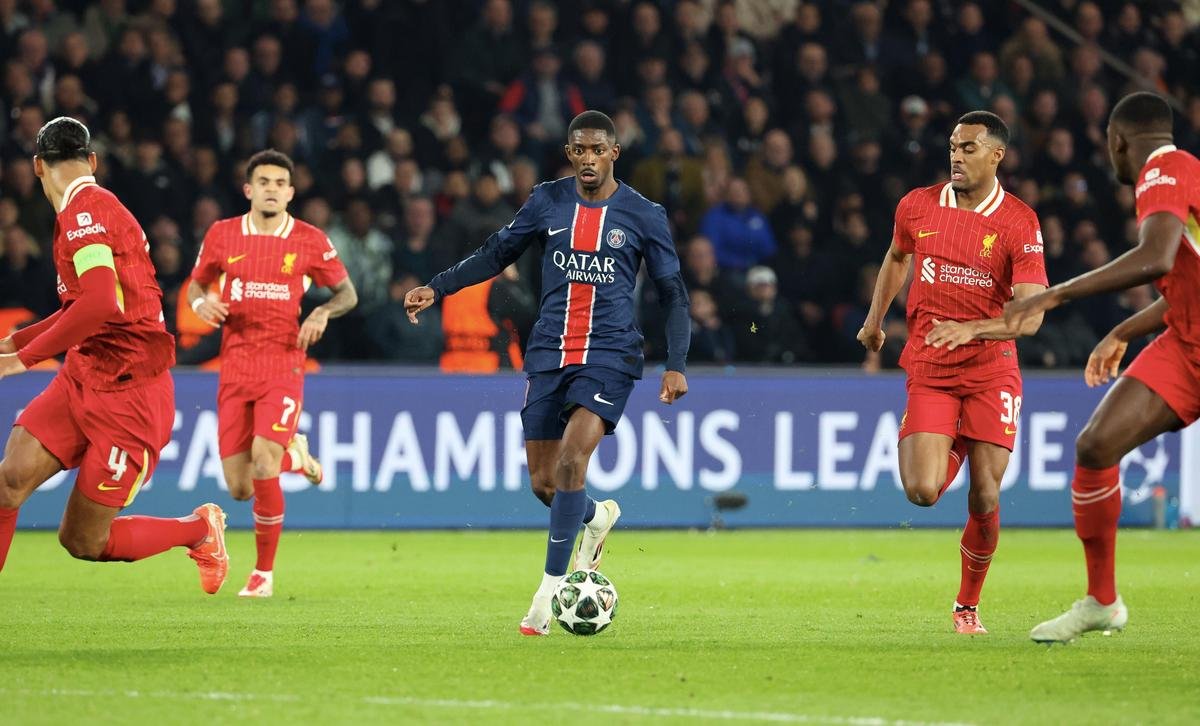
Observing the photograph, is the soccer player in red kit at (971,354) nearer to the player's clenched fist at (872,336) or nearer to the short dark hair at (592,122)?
the player's clenched fist at (872,336)

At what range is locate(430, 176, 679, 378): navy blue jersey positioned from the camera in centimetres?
838

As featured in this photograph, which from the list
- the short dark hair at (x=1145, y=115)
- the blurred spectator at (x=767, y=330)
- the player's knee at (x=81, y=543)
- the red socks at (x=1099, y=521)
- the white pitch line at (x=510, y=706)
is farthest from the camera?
the blurred spectator at (x=767, y=330)

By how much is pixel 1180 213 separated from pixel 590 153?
2721mm

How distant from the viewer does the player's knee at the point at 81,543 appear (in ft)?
26.1

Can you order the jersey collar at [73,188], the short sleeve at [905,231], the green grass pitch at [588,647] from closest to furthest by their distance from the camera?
the green grass pitch at [588,647], the jersey collar at [73,188], the short sleeve at [905,231]

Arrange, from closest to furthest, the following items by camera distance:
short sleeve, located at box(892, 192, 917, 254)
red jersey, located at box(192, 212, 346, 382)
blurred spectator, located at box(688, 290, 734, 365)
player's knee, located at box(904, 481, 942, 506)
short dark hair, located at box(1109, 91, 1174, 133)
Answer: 1. short dark hair, located at box(1109, 91, 1174, 133)
2. player's knee, located at box(904, 481, 942, 506)
3. short sleeve, located at box(892, 192, 917, 254)
4. red jersey, located at box(192, 212, 346, 382)
5. blurred spectator, located at box(688, 290, 734, 365)

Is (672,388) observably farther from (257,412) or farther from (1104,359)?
(257,412)

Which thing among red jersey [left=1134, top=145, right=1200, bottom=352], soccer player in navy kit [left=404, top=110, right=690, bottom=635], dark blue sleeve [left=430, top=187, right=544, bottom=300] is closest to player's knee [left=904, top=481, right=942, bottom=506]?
soccer player in navy kit [left=404, top=110, right=690, bottom=635]

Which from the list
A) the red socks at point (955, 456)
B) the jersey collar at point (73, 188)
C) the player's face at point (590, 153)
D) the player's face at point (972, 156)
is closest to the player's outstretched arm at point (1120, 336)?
the red socks at point (955, 456)

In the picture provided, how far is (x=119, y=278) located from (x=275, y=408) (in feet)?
9.37

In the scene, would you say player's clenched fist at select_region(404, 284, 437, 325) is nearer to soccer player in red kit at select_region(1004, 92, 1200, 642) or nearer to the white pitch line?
the white pitch line

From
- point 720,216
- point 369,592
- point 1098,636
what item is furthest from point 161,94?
point 1098,636

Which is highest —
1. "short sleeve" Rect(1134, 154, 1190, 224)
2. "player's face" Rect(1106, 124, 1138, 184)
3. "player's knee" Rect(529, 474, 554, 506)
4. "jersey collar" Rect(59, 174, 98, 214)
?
"player's face" Rect(1106, 124, 1138, 184)

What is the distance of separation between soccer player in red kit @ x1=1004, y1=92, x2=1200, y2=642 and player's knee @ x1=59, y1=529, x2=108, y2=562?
159 inches
